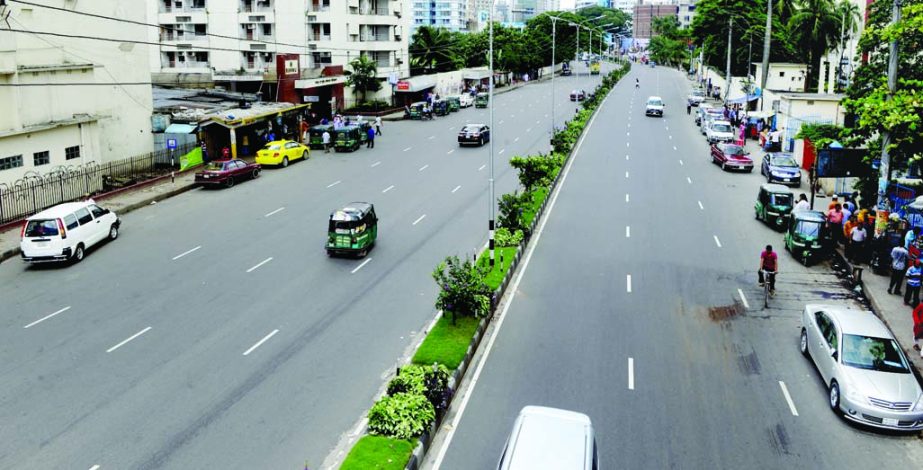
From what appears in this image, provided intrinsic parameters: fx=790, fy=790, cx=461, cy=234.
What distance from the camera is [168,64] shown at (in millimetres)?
75250

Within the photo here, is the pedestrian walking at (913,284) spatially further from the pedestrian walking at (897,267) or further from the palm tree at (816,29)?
the palm tree at (816,29)

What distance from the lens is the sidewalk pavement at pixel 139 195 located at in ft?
99.0

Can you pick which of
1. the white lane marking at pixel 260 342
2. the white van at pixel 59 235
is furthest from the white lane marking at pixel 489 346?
the white van at pixel 59 235

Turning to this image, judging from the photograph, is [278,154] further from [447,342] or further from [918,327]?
[918,327]

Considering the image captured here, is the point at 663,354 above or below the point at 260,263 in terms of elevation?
below

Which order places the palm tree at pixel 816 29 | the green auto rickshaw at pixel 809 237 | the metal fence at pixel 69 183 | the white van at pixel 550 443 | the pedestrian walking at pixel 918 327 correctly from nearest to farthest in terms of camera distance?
the white van at pixel 550 443, the pedestrian walking at pixel 918 327, the green auto rickshaw at pixel 809 237, the metal fence at pixel 69 183, the palm tree at pixel 816 29

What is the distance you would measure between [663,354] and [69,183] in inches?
1077

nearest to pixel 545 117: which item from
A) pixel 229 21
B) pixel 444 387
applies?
pixel 229 21

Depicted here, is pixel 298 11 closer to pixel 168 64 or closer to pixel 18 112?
pixel 168 64

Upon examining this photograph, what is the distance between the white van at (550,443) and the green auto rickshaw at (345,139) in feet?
130

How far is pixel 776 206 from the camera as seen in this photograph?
102 ft

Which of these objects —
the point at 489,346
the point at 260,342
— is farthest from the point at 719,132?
the point at 260,342

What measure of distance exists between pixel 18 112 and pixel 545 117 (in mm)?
47659

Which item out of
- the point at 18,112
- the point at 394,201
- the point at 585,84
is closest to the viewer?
the point at 18,112
